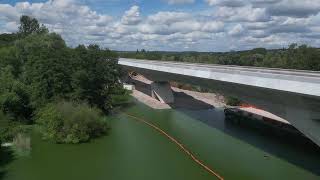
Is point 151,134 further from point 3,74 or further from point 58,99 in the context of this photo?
point 3,74

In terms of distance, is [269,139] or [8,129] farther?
[269,139]

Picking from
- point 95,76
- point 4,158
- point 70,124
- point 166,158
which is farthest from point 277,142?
point 95,76

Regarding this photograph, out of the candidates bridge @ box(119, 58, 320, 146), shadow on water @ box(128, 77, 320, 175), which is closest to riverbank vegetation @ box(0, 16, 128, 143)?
shadow on water @ box(128, 77, 320, 175)

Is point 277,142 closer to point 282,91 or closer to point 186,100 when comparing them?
point 282,91

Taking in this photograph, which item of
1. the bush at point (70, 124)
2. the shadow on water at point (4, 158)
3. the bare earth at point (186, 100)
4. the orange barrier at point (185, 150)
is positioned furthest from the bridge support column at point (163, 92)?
the shadow on water at point (4, 158)

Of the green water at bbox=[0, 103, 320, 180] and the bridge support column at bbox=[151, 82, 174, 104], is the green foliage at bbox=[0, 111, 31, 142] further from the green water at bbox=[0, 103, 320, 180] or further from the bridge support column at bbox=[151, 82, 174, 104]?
the bridge support column at bbox=[151, 82, 174, 104]
